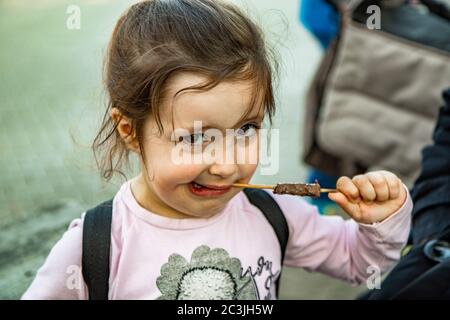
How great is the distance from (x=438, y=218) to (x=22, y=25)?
1286 mm

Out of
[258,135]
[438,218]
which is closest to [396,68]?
[438,218]

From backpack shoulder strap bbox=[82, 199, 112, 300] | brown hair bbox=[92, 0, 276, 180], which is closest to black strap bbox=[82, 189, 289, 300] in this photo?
backpack shoulder strap bbox=[82, 199, 112, 300]

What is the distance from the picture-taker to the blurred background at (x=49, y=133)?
1107 millimetres

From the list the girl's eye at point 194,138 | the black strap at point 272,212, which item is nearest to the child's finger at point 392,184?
the black strap at point 272,212

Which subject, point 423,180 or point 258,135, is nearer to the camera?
point 258,135

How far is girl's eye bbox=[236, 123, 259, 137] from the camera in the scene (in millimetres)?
838

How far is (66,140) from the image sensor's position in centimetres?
207

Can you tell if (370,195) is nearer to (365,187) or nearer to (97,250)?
(365,187)

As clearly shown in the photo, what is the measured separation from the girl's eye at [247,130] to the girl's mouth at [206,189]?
72mm

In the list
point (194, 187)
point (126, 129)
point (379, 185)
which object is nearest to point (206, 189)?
point (194, 187)

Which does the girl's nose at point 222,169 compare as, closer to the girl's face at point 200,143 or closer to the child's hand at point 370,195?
the girl's face at point 200,143

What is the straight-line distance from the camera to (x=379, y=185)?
0.94 metres

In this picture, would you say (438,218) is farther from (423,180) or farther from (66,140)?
(66,140)

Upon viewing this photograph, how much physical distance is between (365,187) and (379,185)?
21mm
